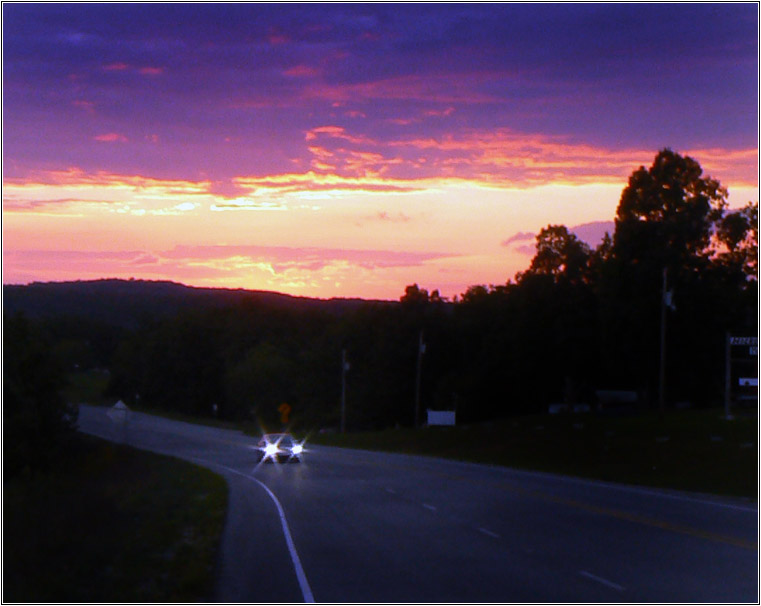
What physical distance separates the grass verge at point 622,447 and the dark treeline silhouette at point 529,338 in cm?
695

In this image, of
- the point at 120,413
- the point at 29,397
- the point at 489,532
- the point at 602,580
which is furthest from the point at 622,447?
the point at 602,580

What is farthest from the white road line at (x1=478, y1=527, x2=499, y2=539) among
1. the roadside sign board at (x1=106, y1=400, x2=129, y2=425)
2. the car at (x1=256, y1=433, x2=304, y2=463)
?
A: the car at (x1=256, y1=433, x2=304, y2=463)

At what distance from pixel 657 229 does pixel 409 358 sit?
3733cm

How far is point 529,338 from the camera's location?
73.2 m

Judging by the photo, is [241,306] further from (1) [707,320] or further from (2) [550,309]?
(1) [707,320]

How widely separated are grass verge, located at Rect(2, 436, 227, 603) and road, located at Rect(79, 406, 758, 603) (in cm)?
60

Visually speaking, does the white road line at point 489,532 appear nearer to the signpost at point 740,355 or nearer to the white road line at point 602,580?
the white road line at point 602,580

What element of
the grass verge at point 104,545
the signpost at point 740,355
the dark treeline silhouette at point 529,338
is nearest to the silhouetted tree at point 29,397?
the dark treeline silhouette at point 529,338

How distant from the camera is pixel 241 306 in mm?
144250

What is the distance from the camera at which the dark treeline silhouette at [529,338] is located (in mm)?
59531

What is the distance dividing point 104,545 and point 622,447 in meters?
33.6

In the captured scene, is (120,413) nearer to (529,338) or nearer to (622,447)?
(622,447)

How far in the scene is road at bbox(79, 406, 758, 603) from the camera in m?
12.5

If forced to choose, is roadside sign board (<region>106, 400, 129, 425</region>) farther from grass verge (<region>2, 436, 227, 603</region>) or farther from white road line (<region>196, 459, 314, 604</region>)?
white road line (<region>196, 459, 314, 604</region>)
